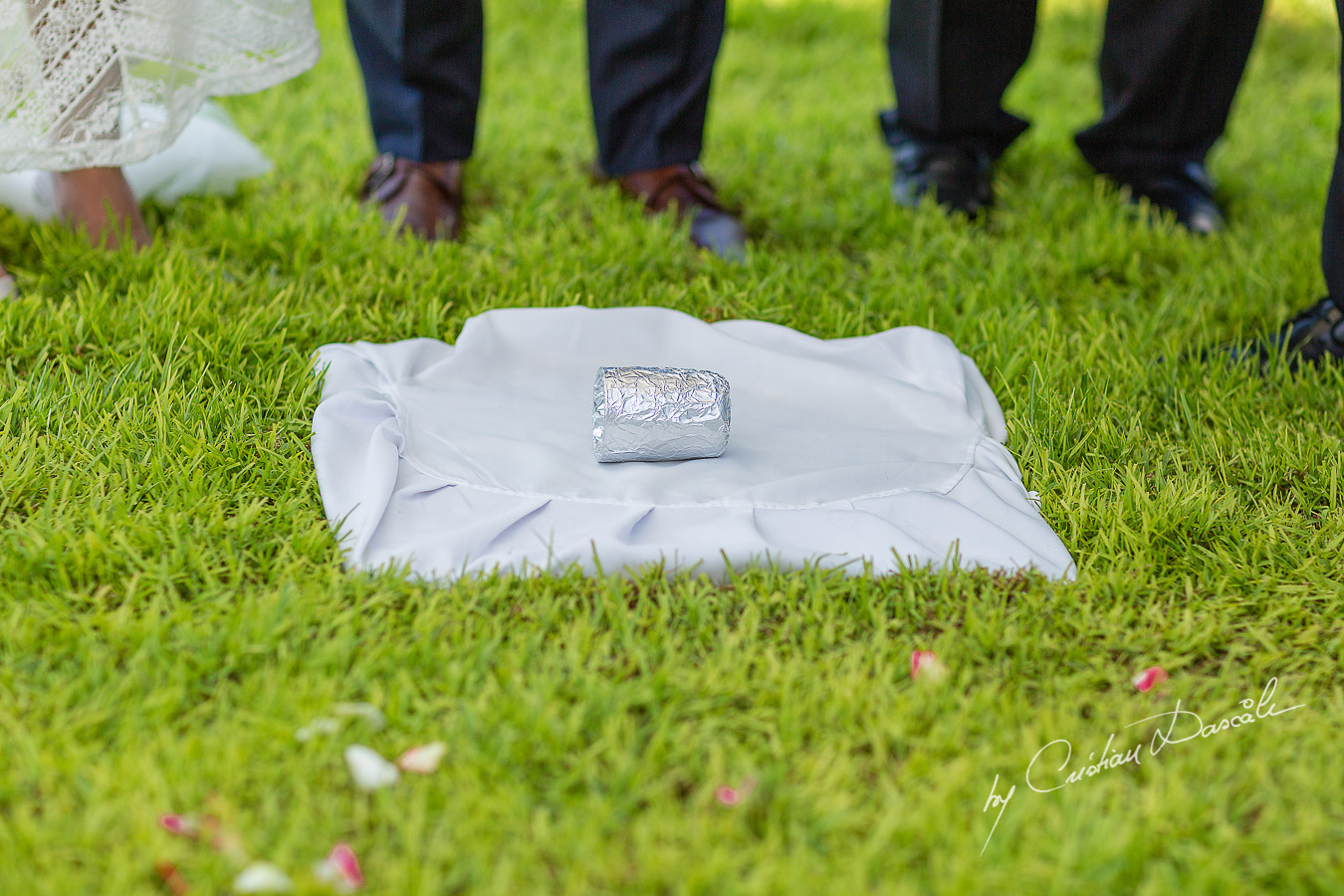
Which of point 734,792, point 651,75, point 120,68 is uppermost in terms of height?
point 120,68

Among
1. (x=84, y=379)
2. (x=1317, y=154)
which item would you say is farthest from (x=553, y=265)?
(x=1317, y=154)

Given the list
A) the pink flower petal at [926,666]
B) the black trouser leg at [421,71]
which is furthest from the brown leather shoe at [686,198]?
the pink flower petal at [926,666]

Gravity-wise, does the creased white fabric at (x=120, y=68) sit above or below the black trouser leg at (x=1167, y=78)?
above

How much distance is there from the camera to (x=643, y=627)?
46.5 inches

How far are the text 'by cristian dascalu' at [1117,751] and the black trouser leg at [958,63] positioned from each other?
169cm

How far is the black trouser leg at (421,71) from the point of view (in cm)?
206

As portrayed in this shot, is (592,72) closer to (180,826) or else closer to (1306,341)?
Result: (1306,341)

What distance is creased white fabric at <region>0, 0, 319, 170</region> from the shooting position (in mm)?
1634

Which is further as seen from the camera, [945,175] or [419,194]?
[945,175]

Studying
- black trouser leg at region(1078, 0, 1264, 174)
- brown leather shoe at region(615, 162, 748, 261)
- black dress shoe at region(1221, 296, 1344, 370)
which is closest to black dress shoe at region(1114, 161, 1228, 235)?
black trouser leg at region(1078, 0, 1264, 174)

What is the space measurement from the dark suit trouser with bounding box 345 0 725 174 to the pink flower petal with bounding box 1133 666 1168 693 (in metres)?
1.51

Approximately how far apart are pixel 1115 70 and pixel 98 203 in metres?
2.20

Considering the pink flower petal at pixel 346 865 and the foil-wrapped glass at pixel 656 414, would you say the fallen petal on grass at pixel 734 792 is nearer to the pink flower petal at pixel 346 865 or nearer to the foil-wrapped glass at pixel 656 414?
the pink flower petal at pixel 346 865

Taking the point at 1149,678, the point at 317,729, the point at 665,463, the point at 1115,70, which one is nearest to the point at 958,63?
the point at 1115,70
